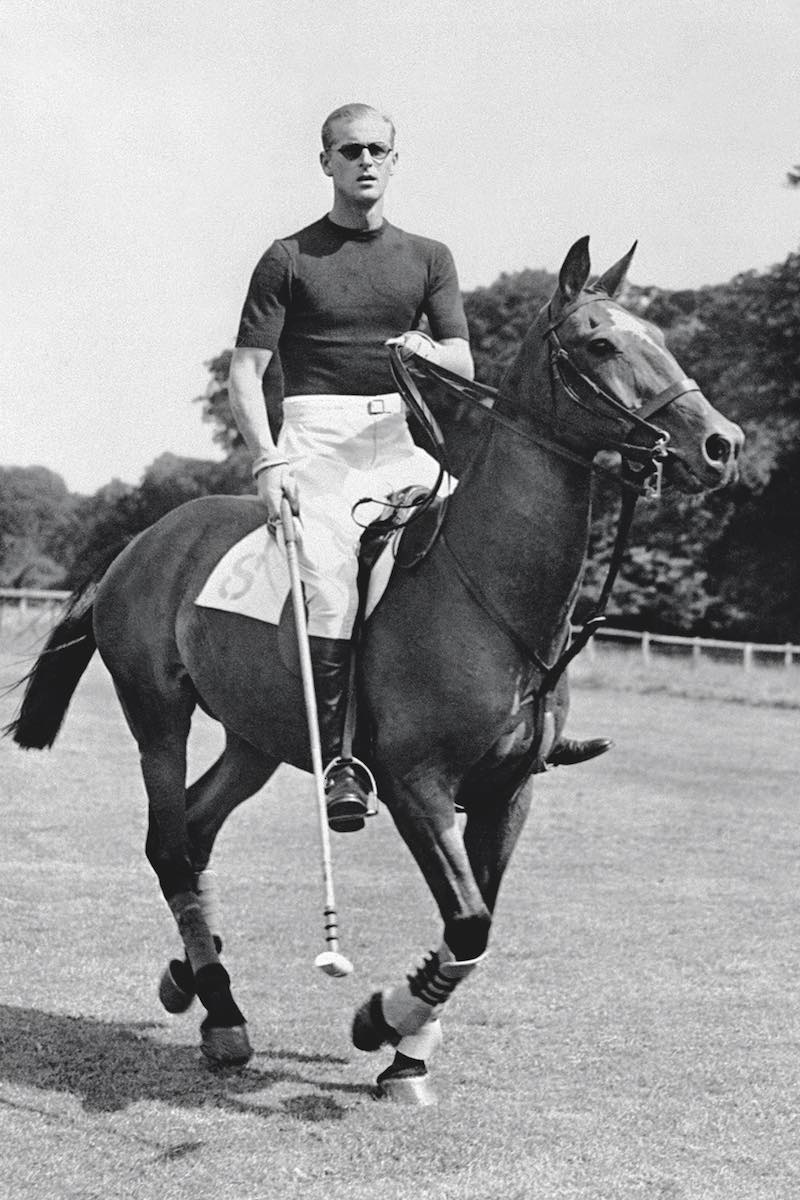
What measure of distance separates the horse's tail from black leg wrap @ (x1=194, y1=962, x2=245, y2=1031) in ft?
5.90

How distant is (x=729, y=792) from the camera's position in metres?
19.2

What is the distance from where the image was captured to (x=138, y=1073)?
6695 millimetres

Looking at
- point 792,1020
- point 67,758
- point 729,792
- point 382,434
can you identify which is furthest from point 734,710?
point 382,434

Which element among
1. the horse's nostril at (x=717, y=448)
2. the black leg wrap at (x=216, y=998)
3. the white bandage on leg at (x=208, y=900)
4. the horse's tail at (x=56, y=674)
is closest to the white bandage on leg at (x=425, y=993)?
the black leg wrap at (x=216, y=998)

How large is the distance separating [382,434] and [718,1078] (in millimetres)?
3038

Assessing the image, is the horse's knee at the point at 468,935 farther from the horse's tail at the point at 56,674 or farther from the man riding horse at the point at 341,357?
the horse's tail at the point at 56,674

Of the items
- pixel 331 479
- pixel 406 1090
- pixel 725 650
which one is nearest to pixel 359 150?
pixel 331 479

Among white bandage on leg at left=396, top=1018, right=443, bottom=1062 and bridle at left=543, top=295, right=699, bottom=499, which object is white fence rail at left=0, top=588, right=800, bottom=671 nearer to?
white bandage on leg at left=396, top=1018, right=443, bottom=1062

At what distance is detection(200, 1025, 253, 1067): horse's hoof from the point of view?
6750 mm

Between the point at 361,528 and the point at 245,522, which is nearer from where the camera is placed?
the point at 361,528

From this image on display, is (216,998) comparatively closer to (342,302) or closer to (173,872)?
(173,872)

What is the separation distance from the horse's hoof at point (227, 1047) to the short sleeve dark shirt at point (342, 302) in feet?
8.67

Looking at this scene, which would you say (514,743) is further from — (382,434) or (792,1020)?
(792,1020)

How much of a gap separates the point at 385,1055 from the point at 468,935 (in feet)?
5.00
